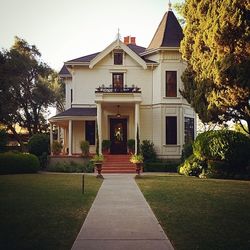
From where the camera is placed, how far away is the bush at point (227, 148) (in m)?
18.7

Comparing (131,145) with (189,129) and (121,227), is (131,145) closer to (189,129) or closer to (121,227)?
(189,129)

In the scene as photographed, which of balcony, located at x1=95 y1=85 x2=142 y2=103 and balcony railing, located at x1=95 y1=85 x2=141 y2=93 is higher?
balcony railing, located at x1=95 y1=85 x2=141 y2=93

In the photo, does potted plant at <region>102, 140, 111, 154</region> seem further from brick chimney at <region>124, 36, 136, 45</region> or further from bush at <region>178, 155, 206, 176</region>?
brick chimney at <region>124, 36, 136, 45</region>

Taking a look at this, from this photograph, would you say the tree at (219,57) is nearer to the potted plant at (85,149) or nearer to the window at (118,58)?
the window at (118,58)

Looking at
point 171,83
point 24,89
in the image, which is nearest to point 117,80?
point 171,83

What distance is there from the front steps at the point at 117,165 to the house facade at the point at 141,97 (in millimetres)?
1804

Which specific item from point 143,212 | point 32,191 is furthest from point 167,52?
point 143,212

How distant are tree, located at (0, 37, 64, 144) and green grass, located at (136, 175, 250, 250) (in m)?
26.7

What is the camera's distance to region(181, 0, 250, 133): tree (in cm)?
1708

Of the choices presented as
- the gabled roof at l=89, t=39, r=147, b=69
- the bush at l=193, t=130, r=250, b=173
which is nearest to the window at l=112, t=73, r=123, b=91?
the gabled roof at l=89, t=39, r=147, b=69

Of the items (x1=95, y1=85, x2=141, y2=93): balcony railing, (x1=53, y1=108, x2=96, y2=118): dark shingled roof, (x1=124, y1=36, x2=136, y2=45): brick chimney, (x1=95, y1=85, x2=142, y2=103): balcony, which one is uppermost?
(x1=124, y1=36, x2=136, y2=45): brick chimney

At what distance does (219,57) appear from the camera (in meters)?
17.9

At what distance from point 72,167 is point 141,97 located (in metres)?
7.10

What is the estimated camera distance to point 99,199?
466 inches
